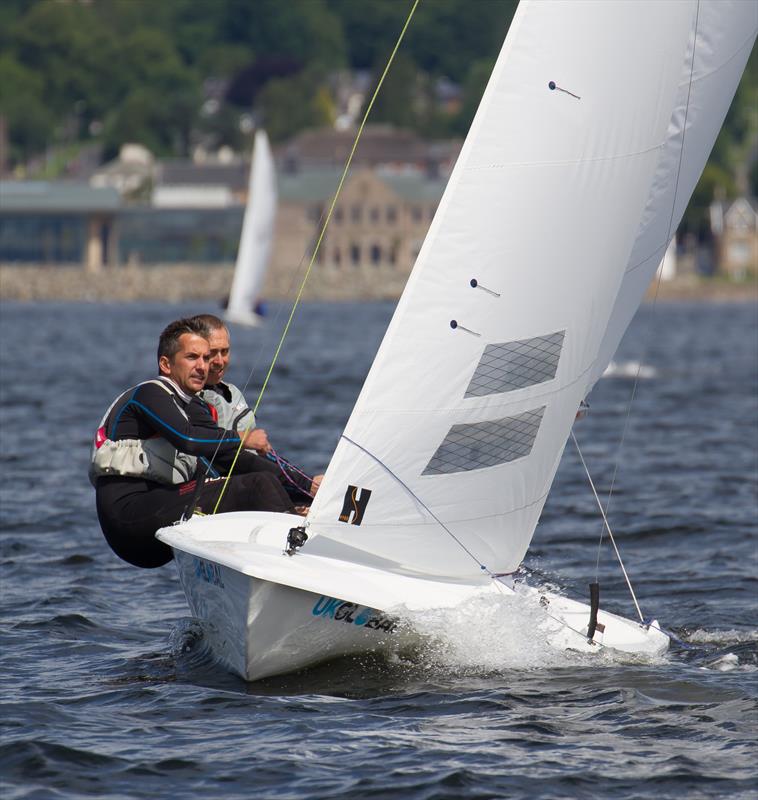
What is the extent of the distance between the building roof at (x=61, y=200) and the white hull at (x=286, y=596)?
107 m

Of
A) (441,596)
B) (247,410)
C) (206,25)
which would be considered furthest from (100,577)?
(206,25)

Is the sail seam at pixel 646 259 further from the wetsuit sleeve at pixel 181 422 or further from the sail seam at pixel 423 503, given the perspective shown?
the wetsuit sleeve at pixel 181 422

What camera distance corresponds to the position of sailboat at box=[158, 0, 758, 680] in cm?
771

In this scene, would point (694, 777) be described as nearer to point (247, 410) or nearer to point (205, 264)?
point (247, 410)

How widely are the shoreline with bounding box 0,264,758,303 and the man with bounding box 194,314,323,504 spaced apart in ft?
281

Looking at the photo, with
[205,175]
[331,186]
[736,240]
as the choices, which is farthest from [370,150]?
[736,240]

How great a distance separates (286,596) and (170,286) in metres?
95.5

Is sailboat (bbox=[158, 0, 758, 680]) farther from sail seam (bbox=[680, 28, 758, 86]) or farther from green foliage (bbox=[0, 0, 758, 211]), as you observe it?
green foliage (bbox=[0, 0, 758, 211])

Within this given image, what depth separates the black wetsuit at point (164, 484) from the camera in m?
8.30

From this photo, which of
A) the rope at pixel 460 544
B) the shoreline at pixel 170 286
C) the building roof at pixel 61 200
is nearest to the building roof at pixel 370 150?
the building roof at pixel 61 200

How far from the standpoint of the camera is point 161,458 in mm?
8633

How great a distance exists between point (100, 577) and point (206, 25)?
181029mm

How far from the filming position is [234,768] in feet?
22.8

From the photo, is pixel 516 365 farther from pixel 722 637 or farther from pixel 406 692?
pixel 722 637
